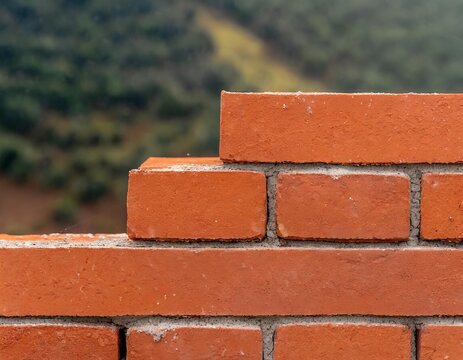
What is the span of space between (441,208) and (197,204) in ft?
1.11

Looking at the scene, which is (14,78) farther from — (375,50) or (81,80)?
(375,50)

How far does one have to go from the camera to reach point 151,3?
12422mm

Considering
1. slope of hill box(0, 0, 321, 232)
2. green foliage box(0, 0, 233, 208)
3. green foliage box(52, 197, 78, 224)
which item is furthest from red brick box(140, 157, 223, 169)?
green foliage box(52, 197, 78, 224)

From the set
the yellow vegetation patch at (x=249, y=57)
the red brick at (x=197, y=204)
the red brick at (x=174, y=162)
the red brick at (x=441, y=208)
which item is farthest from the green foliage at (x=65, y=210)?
the red brick at (x=441, y=208)

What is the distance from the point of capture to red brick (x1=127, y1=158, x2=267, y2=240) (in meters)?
0.80

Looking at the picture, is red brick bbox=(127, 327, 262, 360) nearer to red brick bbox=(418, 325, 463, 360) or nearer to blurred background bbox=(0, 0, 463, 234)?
red brick bbox=(418, 325, 463, 360)

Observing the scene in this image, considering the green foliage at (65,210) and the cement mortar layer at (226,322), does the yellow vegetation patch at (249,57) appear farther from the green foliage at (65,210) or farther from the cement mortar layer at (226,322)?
the cement mortar layer at (226,322)

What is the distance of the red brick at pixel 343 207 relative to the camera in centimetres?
80

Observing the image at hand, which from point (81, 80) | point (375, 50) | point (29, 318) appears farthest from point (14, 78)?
point (29, 318)

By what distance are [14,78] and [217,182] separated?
1173cm

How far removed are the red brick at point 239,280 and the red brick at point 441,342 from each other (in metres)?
0.04

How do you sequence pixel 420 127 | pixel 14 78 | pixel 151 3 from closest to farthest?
pixel 420 127
pixel 14 78
pixel 151 3

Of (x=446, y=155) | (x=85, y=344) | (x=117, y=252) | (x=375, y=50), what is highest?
(x=375, y=50)

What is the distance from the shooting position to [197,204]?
801 millimetres
